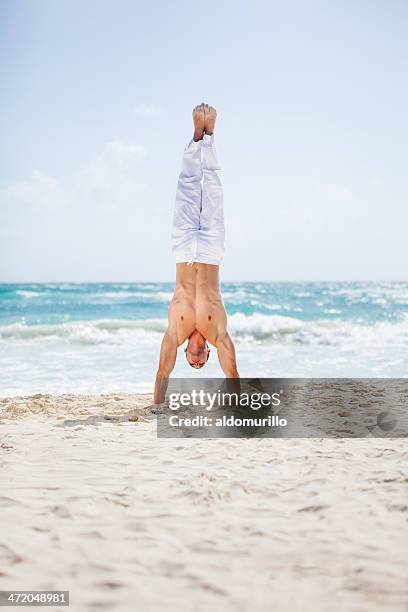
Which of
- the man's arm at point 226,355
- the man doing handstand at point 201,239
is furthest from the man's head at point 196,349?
the man's arm at point 226,355

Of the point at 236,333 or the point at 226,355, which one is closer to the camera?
the point at 226,355

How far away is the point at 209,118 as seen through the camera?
480 centimetres

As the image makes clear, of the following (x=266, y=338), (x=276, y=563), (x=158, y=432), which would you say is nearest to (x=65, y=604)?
(x=276, y=563)

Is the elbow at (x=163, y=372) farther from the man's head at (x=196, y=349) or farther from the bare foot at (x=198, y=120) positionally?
the bare foot at (x=198, y=120)

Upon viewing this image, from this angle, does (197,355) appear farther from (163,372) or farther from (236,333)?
(236,333)

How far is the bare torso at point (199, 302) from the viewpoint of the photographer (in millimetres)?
4879

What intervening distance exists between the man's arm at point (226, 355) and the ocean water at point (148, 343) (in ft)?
9.73

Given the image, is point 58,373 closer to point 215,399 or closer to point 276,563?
point 215,399

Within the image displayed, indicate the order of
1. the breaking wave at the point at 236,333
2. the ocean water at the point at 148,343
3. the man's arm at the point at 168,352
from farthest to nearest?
the breaking wave at the point at 236,333 → the ocean water at the point at 148,343 → the man's arm at the point at 168,352

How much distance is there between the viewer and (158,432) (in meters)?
4.32

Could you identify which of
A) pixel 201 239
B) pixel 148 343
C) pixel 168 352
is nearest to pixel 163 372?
pixel 168 352

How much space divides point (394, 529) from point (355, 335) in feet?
50.1

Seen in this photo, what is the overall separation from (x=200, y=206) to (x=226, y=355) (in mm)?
1453

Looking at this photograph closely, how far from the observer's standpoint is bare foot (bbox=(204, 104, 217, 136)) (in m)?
4.79
